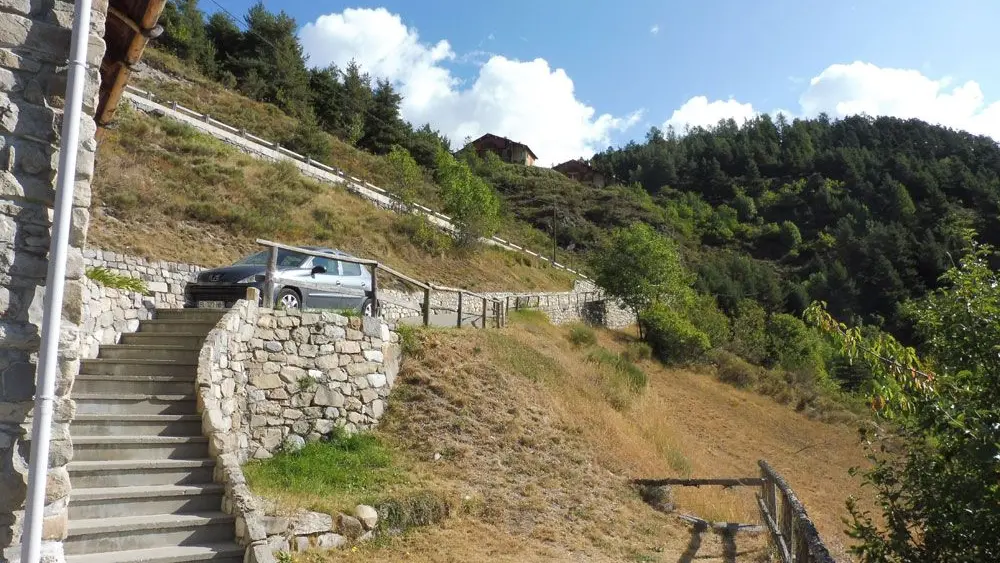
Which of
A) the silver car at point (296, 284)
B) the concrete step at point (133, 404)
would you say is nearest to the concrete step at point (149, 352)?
the concrete step at point (133, 404)

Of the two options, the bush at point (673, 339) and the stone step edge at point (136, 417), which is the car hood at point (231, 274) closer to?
the stone step edge at point (136, 417)

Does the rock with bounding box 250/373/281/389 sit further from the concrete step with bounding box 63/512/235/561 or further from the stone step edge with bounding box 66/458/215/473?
the concrete step with bounding box 63/512/235/561

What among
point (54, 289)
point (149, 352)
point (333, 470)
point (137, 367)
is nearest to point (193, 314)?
point (149, 352)

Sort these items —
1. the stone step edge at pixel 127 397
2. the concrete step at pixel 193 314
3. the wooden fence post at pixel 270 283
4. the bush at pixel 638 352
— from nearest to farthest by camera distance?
the stone step edge at pixel 127 397
the concrete step at pixel 193 314
the wooden fence post at pixel 270 283
the bush at pixel 638 352

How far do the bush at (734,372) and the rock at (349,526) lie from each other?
22.7 m

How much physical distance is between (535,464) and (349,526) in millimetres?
3392

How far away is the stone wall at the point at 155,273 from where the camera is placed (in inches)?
402

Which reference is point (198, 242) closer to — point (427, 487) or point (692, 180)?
point (427, 487)

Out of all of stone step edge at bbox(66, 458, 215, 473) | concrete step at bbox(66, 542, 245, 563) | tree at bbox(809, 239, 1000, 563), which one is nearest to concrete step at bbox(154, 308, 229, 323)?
stone step edge at bbox(66, 458, 215, 473)

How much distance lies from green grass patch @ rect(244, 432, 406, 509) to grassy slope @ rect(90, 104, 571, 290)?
1022 centimetres

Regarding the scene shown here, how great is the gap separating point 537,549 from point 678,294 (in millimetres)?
28349

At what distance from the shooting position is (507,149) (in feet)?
338

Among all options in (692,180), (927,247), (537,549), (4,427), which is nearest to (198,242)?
(537,549)

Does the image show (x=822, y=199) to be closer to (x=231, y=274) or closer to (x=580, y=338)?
(x=580, y=338)
